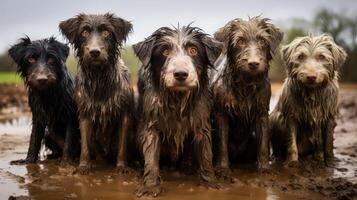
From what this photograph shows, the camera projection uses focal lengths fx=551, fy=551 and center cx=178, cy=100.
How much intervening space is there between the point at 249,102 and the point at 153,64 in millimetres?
1478

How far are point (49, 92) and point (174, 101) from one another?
2.27 metres

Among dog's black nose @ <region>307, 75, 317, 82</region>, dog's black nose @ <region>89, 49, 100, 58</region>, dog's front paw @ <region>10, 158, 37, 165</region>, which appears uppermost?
dog's black nose @ <region>89, 49, 100, 58</region>

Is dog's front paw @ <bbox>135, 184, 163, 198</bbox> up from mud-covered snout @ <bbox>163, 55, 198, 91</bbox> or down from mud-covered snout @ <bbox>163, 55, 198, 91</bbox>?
down

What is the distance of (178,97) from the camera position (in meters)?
7.05

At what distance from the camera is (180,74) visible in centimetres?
649

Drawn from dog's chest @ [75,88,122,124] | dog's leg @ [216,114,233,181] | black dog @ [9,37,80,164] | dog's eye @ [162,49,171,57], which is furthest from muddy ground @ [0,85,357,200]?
dog's eye @ [162,49,171,57]

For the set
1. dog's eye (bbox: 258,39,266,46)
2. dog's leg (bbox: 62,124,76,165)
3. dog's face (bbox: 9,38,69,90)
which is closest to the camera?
dog's eye (bbox: 258,39,266,46)

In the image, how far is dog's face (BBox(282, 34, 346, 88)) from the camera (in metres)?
7.77

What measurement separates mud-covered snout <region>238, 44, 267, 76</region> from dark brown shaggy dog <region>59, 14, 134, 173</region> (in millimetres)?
1716

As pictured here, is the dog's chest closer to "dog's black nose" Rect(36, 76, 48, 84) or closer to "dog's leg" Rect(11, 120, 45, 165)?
"dog's black nose" Rect(36, 76, 48, 84)

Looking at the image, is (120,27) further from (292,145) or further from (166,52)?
(292,145)

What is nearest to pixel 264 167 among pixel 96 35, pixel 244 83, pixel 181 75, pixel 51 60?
pixel 244 83

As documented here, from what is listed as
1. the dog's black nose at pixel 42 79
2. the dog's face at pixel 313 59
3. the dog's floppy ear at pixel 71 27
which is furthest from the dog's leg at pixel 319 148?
the dog's black nose at pixel 42 79

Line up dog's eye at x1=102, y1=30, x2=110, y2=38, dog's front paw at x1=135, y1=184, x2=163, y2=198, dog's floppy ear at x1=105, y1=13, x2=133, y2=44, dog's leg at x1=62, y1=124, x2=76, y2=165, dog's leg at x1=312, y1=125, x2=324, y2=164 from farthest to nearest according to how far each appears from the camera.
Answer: dog's leg at x1=312, y1=125, x2=324, y2=164, dog's leg at x1=62, y1=124, x2=76, y2=165, dog's floppy ear at x1=105, y1=13, x2=133, y2=44, dog's eye at x1=102, y1=30, x2=110, y2=38, dog's front paw at x1=135, y1=184, x2=163, y2=198
